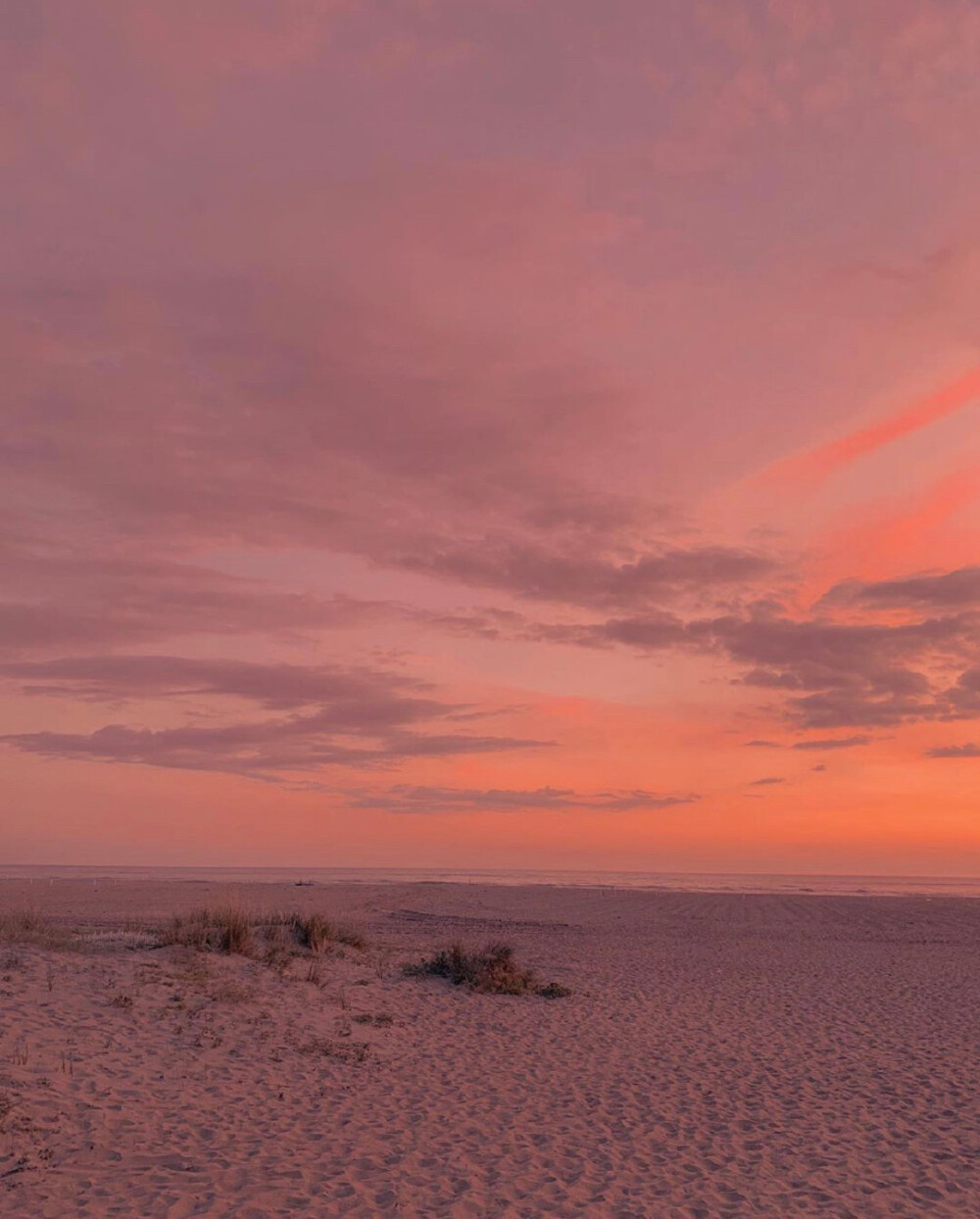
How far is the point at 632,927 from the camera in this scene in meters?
39.1

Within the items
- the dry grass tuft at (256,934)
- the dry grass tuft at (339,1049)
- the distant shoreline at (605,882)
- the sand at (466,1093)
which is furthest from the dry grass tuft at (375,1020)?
the distant shoreline at (605,882)

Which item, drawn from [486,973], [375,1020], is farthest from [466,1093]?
[486,973]

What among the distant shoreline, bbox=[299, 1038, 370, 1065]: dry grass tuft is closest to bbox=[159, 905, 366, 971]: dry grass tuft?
bbox=[299, 1038, 370, 1065]: dry grass tuft

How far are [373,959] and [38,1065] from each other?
37.7 ft

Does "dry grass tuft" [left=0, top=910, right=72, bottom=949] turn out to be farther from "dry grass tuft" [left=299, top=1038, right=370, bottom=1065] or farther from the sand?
"dry grass tuft" [left=299, top=1038, right=370, bottom=1065]

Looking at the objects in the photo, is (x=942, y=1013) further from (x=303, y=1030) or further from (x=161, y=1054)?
(x=161, y=1054)

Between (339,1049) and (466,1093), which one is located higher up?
(339,1049)

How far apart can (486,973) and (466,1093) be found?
8.06m

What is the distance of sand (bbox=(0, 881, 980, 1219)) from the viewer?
9078mm

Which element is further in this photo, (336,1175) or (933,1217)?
(336,1175)

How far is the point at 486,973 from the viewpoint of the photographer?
20797 millimetres

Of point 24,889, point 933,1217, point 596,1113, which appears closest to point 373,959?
point 596,1113

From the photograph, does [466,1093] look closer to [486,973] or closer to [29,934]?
[486,973]

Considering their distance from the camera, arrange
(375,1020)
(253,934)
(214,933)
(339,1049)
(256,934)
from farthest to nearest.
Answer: (256,934) < (253,934) < (214,933) < (375,1020) < (339,1049)
